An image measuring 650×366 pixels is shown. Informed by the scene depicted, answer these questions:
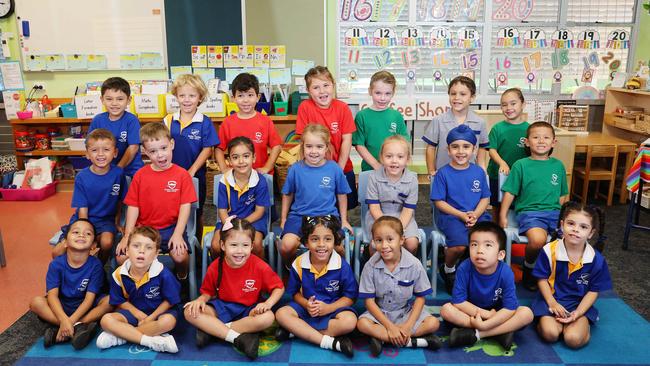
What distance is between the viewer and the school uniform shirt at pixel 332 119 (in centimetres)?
335

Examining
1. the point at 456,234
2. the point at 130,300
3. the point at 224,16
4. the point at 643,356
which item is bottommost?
the point at 643,356

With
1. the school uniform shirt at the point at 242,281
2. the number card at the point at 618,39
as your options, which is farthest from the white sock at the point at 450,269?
the number card at the point at 618,39

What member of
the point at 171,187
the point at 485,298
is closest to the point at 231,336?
the point at 171,187

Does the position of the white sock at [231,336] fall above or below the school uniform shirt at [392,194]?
below

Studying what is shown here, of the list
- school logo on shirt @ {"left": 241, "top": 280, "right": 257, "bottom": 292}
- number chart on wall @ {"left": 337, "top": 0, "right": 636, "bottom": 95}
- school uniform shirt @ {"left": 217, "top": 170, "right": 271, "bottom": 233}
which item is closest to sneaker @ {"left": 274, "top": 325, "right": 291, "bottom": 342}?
school logo on shirt @ {"left": 241, "top": 280, "right": 257, "bottom": 292}

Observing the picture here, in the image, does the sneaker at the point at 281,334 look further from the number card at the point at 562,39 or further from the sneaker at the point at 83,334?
the number card at the point at 562,39

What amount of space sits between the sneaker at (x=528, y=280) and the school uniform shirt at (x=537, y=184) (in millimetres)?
347

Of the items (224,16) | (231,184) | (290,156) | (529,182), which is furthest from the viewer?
(224,16)

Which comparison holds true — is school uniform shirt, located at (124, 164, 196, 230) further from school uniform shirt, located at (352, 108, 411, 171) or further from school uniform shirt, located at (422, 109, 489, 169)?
school uniform shirt, located at (422, 109, 489, 169)

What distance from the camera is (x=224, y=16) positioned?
535 centimetres

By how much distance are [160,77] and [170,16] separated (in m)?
0.61

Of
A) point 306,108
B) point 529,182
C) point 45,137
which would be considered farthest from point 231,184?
point 45,137

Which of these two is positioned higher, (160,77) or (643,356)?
(160,77)

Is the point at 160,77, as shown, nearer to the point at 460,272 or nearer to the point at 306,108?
the point at 306,108
